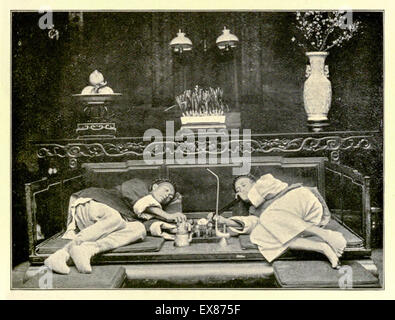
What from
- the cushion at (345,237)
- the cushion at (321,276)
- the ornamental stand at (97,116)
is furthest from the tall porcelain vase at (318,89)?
the ornamental stand at (97,116)

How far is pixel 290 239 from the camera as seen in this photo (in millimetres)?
3658

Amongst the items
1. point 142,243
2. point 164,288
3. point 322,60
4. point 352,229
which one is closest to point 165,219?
point 142,243

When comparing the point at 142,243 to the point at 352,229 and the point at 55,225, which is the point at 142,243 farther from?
the point at 352,229

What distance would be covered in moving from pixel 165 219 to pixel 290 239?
0.94 meters

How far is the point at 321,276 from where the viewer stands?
3.54m

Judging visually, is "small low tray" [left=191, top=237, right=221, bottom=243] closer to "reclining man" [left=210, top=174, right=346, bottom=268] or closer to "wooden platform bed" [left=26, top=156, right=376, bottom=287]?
"wooden platform bed" [left=26, top=156, right=376, bottom=287]

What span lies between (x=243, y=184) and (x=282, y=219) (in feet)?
1.42

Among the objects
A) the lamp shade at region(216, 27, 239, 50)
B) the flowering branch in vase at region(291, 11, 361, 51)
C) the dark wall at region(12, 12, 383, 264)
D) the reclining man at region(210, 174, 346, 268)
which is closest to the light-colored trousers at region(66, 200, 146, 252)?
the dark wall at region(12, 12, 383, 264)

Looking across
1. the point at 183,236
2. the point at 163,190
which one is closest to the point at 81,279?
the point at 183,236

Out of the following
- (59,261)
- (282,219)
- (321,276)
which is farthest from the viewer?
(282,219)

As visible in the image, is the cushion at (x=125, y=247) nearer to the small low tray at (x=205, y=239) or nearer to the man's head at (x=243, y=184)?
the small low tray at (x=205, y=239)

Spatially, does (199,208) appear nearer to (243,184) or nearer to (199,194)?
(199,194)

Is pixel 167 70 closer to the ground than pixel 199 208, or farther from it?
farther from it
